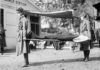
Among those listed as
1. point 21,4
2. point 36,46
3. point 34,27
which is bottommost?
point 36,46

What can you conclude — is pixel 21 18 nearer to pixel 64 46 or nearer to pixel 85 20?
pixel 85 20

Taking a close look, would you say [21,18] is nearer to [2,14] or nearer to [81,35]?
[81,35]

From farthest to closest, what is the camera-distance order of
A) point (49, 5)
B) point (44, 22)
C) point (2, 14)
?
point (44, 22) < point (49, 5) < point (2, 14)

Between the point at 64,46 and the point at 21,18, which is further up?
the point at 21,18

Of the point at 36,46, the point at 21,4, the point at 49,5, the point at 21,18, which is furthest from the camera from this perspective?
the point at 49,5

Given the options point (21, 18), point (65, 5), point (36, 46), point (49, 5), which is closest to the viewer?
point (21, 18)

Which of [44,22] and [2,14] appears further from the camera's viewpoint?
[44,22]

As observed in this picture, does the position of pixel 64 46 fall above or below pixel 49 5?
below

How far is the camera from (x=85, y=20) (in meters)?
7.81

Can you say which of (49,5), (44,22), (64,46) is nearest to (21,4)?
(64,46)

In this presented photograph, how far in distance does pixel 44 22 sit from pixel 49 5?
10.3 ft

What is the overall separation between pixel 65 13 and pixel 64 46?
8793 millimetres

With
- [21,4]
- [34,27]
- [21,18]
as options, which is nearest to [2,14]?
[21,4]

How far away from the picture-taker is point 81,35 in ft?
25.1
